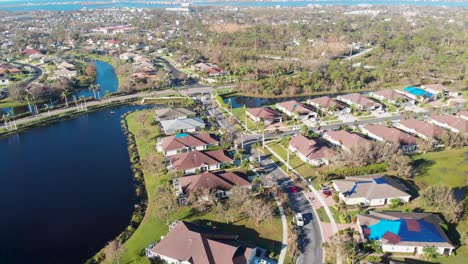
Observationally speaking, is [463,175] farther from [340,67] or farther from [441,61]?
[441,61]

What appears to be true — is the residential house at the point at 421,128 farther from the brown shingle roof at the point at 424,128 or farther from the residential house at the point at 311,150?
the residential house at the point at 311,150

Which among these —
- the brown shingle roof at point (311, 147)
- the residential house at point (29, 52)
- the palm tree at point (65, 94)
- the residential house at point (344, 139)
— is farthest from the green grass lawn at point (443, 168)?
the residential house at point (29, 52)

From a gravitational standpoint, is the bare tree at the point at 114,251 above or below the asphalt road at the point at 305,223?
above

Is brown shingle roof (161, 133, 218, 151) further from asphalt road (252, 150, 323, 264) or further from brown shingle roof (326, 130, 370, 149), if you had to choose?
brown shingle roof (326, 130, 370, 149)

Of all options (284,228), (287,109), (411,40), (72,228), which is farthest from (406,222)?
(411,40)

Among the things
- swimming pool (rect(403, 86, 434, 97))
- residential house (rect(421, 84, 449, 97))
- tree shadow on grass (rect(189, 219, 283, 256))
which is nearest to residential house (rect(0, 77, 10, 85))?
tree shadow on grass (rect(189, 219, 283, 256))

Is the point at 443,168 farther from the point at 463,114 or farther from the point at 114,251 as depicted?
the point at 114,251

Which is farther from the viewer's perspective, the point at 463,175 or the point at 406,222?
the point at 463,175
